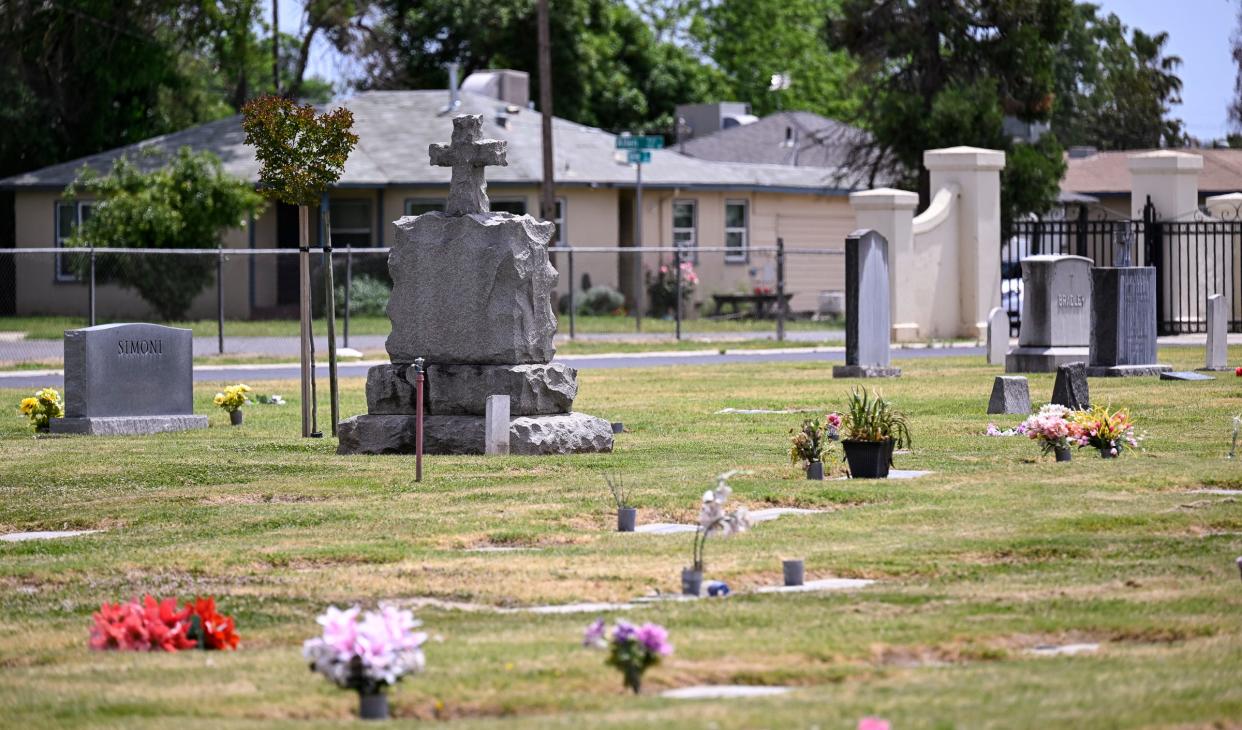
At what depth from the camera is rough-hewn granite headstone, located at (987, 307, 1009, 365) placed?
2908cm

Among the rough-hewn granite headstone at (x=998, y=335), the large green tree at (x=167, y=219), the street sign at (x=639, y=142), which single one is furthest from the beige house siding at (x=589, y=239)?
the rough-hewn granite headstone at (x=998, y=335)

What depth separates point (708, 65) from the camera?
79.9 metres

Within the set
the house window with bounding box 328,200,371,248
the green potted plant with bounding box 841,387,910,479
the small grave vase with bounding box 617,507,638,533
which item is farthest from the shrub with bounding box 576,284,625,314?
the small grave vase with bounding box 617,507,638,533

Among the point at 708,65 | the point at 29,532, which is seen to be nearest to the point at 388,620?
the point at 29,532

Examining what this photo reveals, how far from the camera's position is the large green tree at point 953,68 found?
4316cm

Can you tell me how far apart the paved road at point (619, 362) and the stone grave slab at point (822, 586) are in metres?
19.4

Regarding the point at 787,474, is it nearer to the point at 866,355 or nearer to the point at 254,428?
the point at 254,428

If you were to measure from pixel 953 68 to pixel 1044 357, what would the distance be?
1931 cm

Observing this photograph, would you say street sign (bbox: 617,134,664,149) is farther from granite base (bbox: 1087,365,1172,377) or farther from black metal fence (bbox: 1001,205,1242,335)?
granite base (bbox: 1087,365,1172,377)

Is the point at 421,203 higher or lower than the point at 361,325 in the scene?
higher

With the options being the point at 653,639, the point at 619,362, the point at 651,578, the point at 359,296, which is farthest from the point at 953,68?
the point at 653,639

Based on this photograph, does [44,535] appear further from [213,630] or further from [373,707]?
[373,707]

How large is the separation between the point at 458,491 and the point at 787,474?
2.37m

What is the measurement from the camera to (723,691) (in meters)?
7.38
